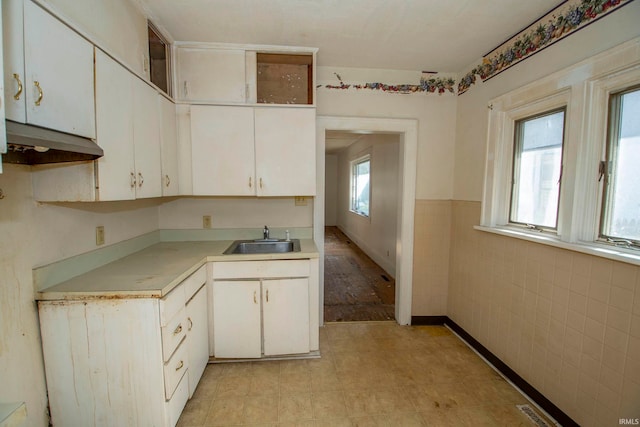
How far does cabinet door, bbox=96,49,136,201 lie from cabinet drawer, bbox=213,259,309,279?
818mm

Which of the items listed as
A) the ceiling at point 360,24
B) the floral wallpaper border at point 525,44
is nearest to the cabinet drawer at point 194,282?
the ceiling at point 360,24

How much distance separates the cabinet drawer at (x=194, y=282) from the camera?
172 centimetres

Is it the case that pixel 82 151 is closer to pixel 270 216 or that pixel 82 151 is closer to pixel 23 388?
pixel 23 388

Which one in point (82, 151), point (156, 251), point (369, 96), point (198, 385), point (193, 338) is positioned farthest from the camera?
point (369, 96)

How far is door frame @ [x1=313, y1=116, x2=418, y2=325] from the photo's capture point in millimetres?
2639

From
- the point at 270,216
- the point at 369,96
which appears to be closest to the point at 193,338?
the point at 270,216

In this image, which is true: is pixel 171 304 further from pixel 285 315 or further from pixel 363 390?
pixel 363 390

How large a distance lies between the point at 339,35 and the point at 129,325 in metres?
2.28

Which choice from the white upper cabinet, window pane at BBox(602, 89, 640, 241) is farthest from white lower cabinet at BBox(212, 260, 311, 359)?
window pane at BBox(602, 89, 640, 241)

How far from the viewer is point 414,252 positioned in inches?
111

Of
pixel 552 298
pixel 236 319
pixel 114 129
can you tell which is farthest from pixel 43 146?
pixel 552 298

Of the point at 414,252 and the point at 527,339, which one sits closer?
the point at 527,339

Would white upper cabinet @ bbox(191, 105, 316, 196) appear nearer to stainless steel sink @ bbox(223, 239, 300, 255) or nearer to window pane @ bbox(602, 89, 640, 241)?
stainless steel sink @ bbox(223, 239, 300, 255)

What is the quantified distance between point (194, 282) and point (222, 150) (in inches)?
41.4
